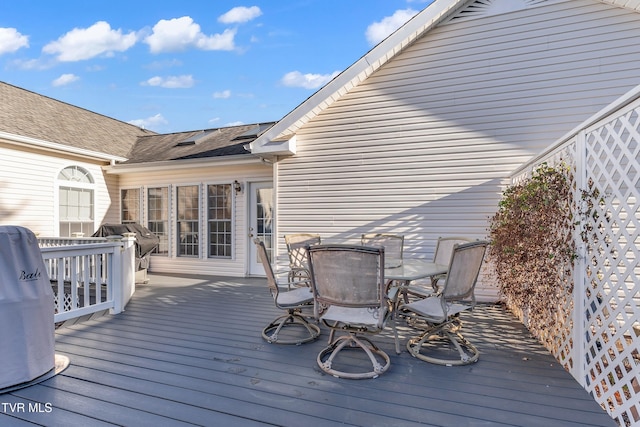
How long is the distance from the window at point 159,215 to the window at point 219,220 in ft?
3.94

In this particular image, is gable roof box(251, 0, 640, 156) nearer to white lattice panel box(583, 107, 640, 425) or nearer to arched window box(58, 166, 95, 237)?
white lattice panel box(583, 107, 640, 425)

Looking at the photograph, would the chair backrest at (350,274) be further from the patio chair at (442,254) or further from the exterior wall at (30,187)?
the exterior wall at (30,187)

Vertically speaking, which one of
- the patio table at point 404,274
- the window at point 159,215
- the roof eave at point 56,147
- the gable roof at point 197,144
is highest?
the gable roof at point 197,144

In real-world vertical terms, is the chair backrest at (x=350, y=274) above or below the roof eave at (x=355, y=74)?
below

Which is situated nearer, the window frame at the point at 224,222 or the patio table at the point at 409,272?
the patio table at the point at 409,272

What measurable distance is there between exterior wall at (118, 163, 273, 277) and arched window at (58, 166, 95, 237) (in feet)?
2.94

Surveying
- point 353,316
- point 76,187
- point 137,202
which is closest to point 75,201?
point 76,187

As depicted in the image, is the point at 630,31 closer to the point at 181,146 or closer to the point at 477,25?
the point at 477,25

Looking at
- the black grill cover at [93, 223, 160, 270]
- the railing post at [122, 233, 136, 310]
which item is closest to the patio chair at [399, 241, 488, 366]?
the railing post at [122, 233, 136, 310]

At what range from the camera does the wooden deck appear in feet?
7.53

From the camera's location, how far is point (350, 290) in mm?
2900

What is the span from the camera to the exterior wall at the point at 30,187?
6805 millimetres

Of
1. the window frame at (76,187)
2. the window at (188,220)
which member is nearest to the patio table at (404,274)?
the window at (188,220)

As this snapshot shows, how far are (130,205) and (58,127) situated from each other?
2.34 metres
